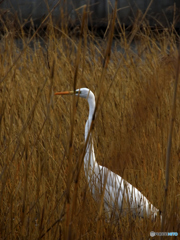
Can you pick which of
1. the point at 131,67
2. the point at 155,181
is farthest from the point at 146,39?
the point at 155,181

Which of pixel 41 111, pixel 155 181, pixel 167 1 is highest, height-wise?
pixel 167 1

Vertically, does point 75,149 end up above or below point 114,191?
above

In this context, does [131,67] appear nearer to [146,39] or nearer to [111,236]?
[146,39]

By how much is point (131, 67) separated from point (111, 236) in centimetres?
141

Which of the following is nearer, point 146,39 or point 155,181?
point 155,181

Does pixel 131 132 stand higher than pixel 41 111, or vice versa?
pixel 41 111

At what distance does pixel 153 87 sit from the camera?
28.4 inches

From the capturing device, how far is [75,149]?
150 centimetres

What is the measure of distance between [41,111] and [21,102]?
0.19 m

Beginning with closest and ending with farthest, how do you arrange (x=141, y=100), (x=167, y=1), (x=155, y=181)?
(x=141, y=100), (x=155, y=181), (x=167, y=1)

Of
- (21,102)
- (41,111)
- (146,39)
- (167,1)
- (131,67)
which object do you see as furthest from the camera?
(167,1)

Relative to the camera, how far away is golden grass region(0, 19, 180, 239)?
0.72 m

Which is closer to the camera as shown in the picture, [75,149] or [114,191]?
[114,191]

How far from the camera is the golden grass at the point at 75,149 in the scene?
0.72 metres
